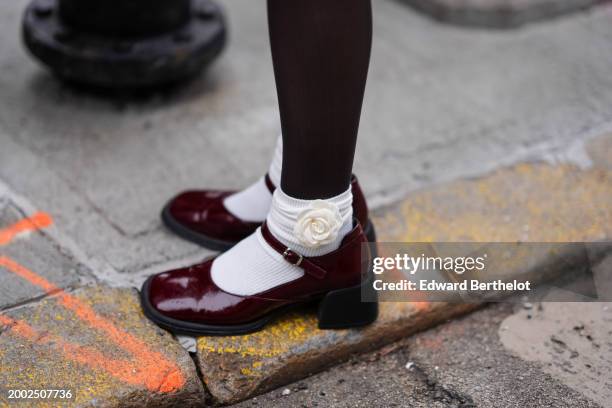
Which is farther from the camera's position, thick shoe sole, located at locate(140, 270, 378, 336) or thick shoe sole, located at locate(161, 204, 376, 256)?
thick shoe sole, located at locate(161, 204, 376, 256)

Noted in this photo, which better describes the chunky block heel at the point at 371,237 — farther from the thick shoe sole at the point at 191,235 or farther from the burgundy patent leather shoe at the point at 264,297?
the thick shoe sole at the point at 191,235

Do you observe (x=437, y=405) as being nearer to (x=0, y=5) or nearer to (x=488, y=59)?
(x=488, y=59)

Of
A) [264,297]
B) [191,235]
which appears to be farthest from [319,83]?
[191,235]

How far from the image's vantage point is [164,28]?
178cm

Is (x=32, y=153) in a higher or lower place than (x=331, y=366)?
higher

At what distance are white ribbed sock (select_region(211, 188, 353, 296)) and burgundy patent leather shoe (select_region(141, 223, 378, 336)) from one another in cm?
1

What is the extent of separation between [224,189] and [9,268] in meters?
0.46

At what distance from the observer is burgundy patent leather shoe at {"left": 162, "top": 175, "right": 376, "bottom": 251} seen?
1.37m

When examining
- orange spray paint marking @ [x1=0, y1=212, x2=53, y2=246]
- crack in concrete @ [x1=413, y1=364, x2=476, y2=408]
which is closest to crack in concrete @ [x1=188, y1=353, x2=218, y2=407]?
crack in concrete @ [x1=413, y1=364, x2=476, y2=408]

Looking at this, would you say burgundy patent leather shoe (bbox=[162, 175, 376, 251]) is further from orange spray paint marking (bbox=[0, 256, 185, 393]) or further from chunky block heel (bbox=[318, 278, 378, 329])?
orange spray paint marking (bbox=[0, 256, 185, 393])

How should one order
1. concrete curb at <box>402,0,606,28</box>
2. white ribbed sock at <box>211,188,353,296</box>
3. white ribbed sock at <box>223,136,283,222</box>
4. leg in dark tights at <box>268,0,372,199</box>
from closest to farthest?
1. leg in dark tights at <box>268,0,372,199</box>
2. white ribbed sock at <box>211,188,353,296</box>
3. white ribbed sock at <box>223,136,283,222</box>
4. concrete curb at <box>402,0,606,28</box>

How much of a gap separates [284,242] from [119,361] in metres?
0.31

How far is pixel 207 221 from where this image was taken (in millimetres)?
1396

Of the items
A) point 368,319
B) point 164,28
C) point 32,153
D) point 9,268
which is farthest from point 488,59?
point 9,268
